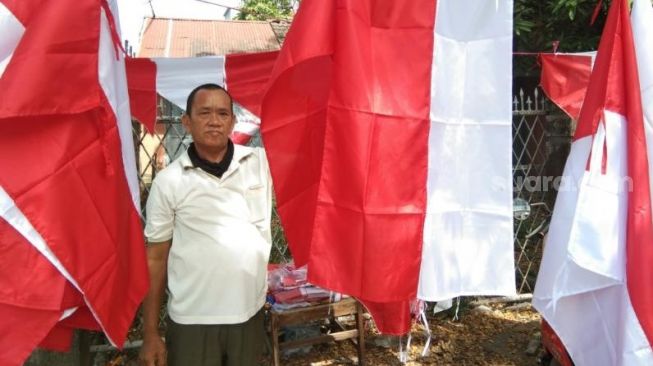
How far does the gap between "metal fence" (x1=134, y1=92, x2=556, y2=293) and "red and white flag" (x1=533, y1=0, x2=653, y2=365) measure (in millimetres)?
2486

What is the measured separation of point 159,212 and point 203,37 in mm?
9803

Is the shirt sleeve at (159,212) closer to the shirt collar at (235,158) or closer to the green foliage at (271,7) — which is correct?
the shirt collar at (235,158)

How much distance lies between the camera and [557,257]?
191cm

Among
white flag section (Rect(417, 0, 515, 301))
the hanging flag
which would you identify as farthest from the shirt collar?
the hanging flag

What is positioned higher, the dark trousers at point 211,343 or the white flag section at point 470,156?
the white flag section at point 470,156

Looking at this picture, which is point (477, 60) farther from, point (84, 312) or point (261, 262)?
point (84, 312)

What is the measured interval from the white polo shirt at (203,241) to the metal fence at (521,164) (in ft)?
5.30

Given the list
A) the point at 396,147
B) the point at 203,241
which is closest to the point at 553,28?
the point at 396,147

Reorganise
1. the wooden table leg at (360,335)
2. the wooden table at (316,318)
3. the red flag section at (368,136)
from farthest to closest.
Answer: the wooden table leg at (360,335)
the wooden table at (316,318)
the red flag section at (368,136)

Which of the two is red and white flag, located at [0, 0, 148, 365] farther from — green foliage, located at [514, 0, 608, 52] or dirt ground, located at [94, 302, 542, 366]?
green foliage, located at [514, 0, 608, 52]

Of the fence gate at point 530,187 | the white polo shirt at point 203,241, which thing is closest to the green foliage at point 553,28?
the fence gate at point 530,187

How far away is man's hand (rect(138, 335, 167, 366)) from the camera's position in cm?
204

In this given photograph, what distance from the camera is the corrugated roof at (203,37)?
9422 millimetres

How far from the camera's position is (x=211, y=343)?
2.03m
